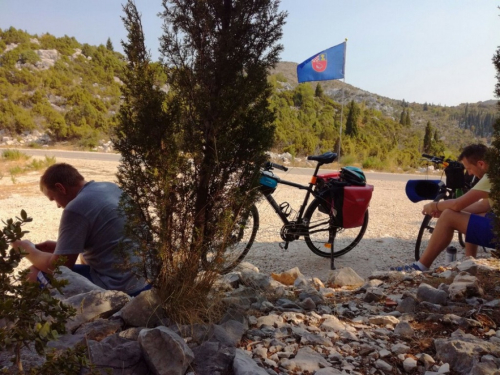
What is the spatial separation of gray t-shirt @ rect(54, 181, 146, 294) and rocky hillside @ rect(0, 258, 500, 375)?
25cm

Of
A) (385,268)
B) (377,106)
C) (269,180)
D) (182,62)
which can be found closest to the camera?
(182,62)

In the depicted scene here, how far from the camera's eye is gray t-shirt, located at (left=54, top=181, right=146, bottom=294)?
289 cm

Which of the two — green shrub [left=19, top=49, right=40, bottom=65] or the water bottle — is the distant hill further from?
the water bottle

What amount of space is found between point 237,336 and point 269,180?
2.52 meters

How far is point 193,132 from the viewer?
2.62 metres

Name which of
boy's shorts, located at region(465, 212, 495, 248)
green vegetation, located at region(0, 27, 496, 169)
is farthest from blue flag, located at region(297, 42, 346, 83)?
boy's shorts, located at region(465, 212, 495, 248)

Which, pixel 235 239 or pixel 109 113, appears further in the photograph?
pixel 109 113

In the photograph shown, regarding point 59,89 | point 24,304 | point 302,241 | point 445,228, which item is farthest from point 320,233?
point 59,89

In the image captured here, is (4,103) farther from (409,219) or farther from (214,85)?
(214,85)

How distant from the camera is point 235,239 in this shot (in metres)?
2.79

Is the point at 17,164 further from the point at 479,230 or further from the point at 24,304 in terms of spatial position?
the point at 24,304

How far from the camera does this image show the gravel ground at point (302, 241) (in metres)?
5.38

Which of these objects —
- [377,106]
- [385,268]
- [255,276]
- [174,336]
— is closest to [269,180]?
[255,276]

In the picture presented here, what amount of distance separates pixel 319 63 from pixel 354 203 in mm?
7278
